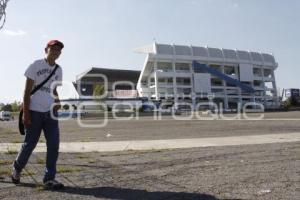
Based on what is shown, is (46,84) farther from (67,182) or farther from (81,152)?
(81,152)

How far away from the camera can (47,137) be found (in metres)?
6.61

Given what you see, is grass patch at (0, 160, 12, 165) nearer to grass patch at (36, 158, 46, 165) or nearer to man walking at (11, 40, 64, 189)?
grass patch at (36, 158, 46, 165)

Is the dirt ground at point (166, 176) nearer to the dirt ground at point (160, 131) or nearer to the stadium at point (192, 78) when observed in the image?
the dirt ground at point (160, 131)

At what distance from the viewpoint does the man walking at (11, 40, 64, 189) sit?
641cm

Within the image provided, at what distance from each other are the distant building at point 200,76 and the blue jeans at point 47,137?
383 feet

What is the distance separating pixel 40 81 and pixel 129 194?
1.96 m

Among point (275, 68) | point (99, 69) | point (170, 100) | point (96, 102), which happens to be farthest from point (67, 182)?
point (275, 68)

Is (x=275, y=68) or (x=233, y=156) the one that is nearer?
(x=233, y=156)

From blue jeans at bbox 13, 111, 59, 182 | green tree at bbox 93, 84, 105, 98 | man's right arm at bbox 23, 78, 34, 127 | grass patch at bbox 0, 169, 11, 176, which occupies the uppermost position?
green tree at bbox 93, 84, 105, 98

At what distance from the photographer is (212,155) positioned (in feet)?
33.3

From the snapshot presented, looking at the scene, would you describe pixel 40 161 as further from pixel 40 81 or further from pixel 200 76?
pixel 200 76

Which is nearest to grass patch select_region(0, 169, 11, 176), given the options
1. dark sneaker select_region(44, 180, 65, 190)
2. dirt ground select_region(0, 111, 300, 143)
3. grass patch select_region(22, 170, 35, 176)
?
grass patch select_region(22, 170, 35, 176)

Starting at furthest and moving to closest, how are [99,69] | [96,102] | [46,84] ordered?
1. [99,69]
2. [96,102]
3. [46,84]

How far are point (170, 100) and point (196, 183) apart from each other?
11807 centimetres
